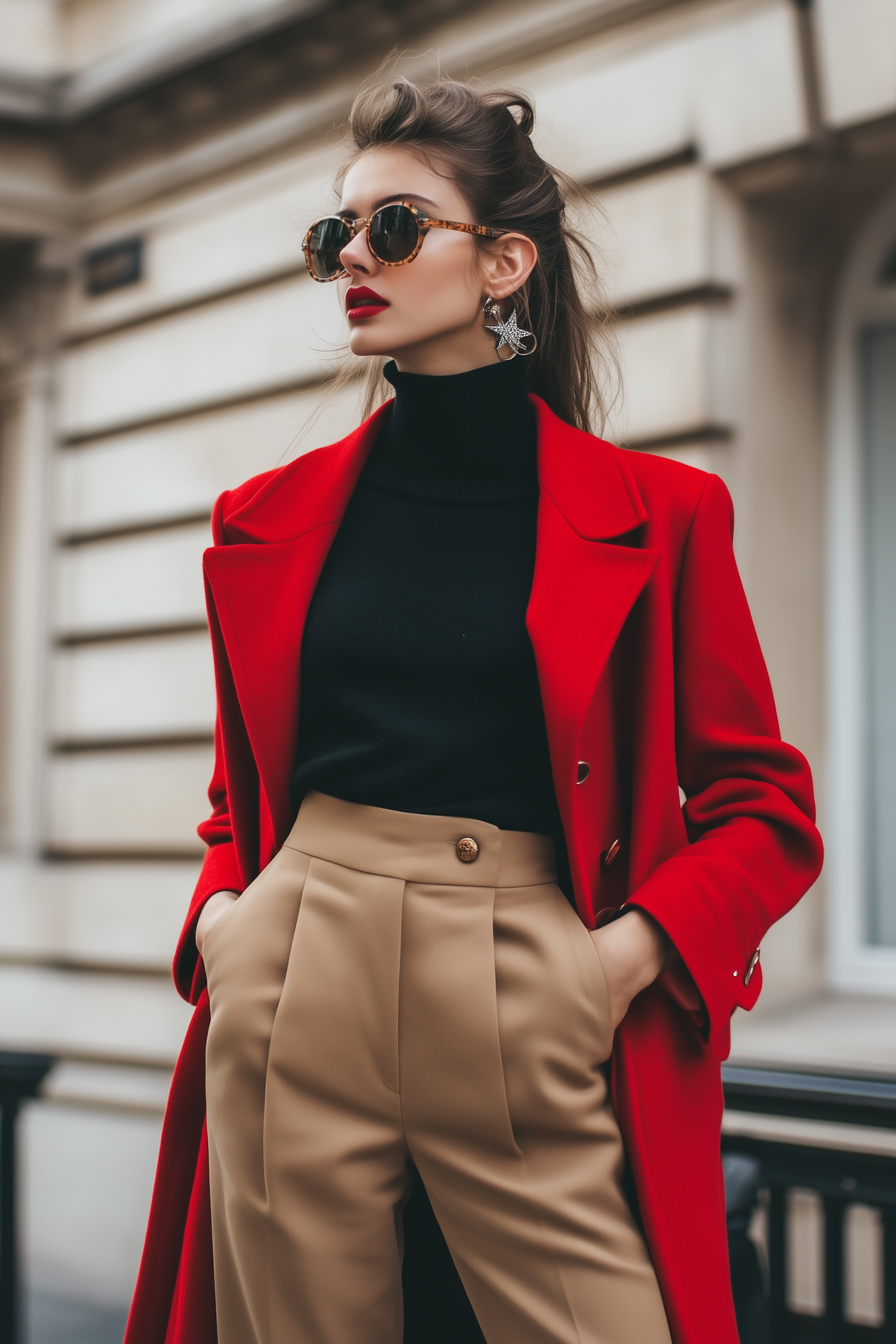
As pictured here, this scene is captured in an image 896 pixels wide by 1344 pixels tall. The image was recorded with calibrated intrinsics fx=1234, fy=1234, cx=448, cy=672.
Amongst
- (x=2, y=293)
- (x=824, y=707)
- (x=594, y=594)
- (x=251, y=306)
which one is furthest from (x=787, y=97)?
(x=2, y=293)

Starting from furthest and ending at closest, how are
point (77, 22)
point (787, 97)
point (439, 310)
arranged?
point (77, 22), point (787, 97), point (439, 310)

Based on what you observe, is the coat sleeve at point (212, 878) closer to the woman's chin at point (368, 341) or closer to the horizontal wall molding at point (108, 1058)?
the woman's chin at point (368, 341)

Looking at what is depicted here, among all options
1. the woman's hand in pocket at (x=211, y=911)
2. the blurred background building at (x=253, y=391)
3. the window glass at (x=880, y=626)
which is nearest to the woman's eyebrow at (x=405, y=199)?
the woman's hand in pocket at (x=211, y=911)

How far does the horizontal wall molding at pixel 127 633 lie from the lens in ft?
20.2

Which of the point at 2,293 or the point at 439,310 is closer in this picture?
the point at 439,310

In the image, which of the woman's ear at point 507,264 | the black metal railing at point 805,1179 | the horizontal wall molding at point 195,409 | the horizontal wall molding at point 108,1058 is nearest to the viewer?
the woman's ear at point 507,264

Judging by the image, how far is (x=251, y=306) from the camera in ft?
19.6

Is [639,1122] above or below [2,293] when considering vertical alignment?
below

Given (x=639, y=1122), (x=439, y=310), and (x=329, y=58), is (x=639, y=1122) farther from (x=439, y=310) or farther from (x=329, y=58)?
(x=329, y=58)

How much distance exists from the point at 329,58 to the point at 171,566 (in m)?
2.51

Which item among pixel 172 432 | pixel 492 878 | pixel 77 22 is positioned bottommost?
pixel 492 878

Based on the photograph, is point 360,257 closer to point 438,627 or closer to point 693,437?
point 438,627

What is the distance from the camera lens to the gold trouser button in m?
1.43

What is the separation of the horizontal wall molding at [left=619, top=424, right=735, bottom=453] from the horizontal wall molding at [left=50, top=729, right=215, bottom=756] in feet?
8.57
